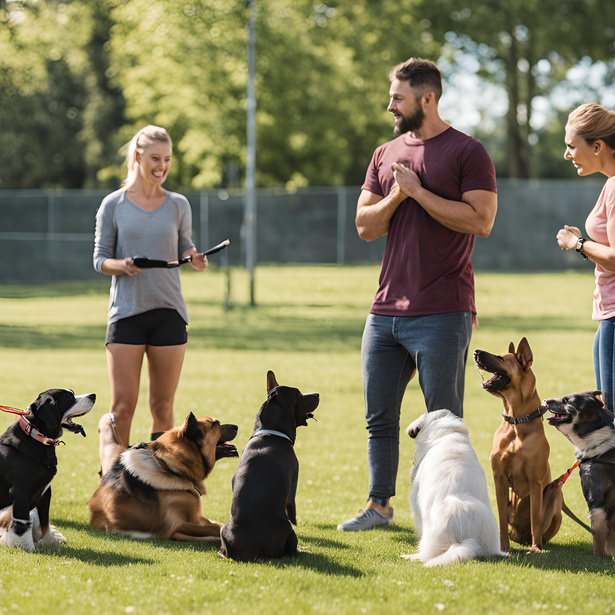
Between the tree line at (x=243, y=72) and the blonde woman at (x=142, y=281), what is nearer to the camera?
the blonde woman at (x=142, y=281)

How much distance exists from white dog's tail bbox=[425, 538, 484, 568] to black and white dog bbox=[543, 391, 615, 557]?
2.37 ft

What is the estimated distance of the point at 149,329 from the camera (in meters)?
5.75

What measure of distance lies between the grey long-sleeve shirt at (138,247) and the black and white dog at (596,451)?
2.49 metres

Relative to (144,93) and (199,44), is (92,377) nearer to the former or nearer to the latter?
(199,44)

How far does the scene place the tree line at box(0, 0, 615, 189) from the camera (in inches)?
1184

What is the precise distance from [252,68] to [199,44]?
7.34 metres

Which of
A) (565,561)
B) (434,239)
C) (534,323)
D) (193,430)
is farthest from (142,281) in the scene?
(534,323)

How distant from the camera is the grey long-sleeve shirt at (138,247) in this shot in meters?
5.68

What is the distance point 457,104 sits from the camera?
148ft

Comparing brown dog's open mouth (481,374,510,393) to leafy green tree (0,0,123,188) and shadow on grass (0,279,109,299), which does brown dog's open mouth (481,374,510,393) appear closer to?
shadow on grass (0,279,109,299)

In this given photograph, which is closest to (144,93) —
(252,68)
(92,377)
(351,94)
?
(351,94)

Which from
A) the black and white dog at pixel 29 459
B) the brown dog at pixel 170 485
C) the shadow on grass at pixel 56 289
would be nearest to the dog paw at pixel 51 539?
the black and white dog at pixel 29 459

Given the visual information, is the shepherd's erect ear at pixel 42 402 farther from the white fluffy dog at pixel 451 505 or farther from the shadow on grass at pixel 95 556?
the white fluffy dog at pixel 451 505

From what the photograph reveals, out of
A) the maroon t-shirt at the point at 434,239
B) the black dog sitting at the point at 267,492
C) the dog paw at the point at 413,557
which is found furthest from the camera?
the maroon t-shirt at the point at 434,239
